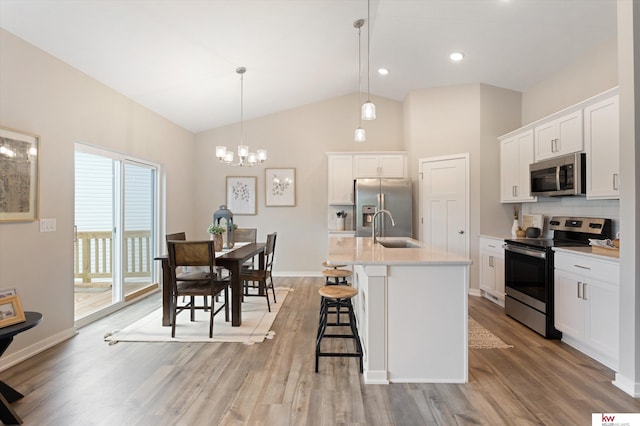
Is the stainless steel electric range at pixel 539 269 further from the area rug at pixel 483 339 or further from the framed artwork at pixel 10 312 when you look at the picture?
the framed artwork at pixel 10 312

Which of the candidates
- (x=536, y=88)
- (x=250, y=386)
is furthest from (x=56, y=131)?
(x=536, y=88)

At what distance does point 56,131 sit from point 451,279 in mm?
3639

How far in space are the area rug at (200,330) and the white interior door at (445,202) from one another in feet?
8.91

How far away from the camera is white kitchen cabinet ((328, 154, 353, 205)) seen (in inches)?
222

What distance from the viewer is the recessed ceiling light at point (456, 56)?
4091mm

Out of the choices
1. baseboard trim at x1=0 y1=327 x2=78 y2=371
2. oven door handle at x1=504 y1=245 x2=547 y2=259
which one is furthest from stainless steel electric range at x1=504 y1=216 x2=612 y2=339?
baseboard trim at x1=0 y1=327 x2=78 y2=371

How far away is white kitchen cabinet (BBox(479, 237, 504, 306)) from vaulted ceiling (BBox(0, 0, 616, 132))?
224 centimetres

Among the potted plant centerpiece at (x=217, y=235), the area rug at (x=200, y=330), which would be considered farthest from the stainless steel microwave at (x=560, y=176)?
the potted plant centerpiece at (x=217, y=235)

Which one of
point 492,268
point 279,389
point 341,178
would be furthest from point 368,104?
point 492,268

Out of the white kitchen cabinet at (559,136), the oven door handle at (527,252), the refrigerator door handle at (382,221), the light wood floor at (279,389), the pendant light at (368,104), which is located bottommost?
the light wood floor at (279,389)

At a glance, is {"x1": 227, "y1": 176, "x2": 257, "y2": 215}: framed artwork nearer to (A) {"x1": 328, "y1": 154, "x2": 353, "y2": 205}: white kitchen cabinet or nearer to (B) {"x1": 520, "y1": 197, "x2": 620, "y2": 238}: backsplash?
(A) {"x1": 328, "y1": 154, "x2": 353, "y2": 205}: white kitchen cabinet

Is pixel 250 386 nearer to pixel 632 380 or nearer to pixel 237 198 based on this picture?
pixel 632 380

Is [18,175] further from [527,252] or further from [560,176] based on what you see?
[560,176]

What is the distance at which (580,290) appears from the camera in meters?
2.74
